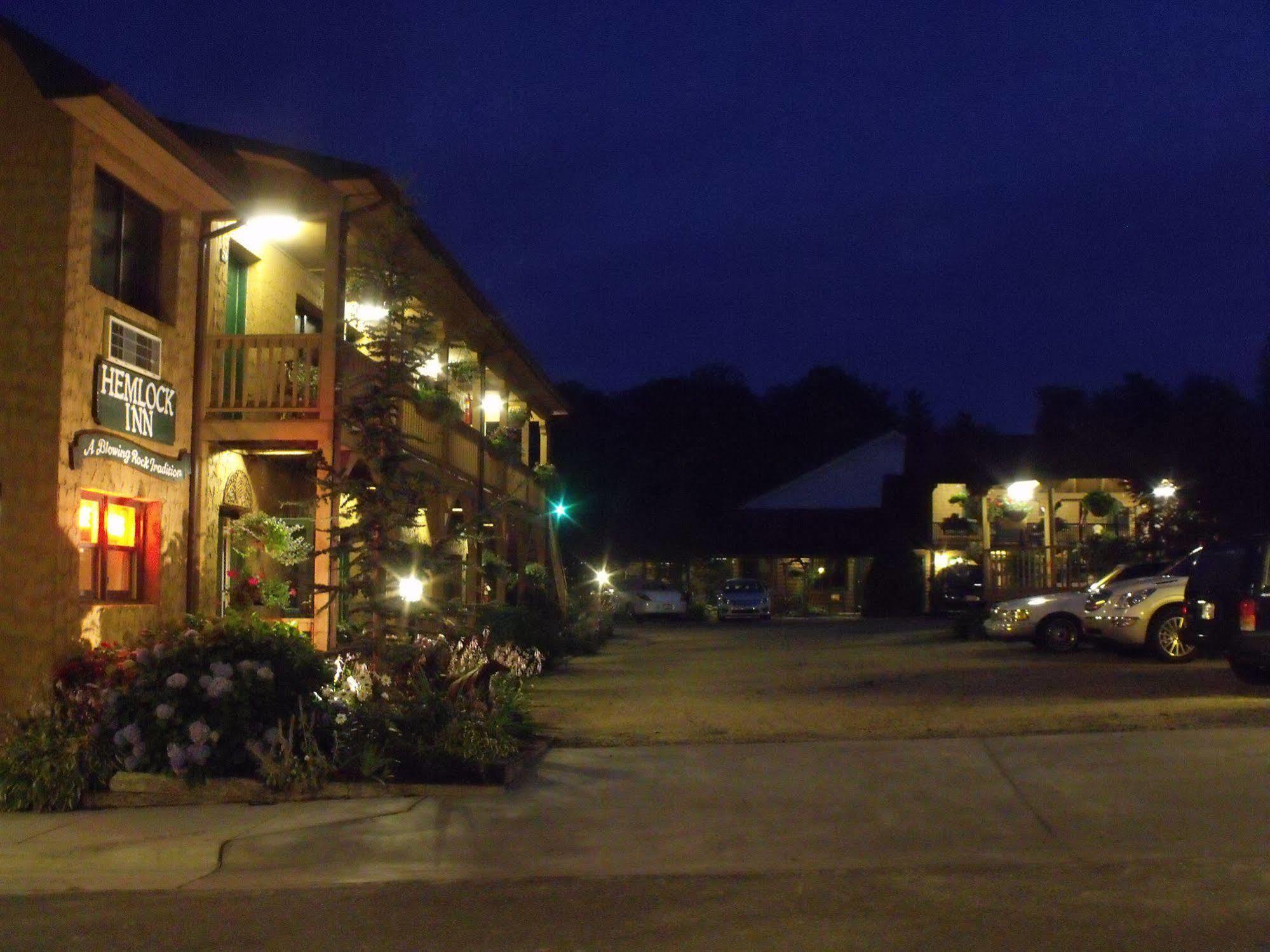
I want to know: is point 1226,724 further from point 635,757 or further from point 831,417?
Result: point 831,417

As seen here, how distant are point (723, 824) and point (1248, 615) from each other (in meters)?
7.39

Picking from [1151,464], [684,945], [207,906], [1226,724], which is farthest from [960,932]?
[1151,464]

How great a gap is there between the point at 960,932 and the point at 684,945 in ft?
4.40

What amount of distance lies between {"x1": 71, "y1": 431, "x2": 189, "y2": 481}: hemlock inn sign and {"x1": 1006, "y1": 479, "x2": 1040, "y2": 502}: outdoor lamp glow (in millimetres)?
22969

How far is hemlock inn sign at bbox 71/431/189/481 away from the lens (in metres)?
11.8

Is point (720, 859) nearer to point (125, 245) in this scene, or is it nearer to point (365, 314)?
point (365, 314)

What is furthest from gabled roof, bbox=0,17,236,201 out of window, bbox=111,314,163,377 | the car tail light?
the car tail light

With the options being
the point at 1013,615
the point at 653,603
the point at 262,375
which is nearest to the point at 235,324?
the point at 262,375

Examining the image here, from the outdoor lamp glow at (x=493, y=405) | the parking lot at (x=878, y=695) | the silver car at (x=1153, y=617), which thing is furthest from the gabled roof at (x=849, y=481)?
the silver car at (x=1153, y=617)

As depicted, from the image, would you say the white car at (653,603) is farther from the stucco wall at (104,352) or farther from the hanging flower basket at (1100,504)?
the stucco wall at (104,352)

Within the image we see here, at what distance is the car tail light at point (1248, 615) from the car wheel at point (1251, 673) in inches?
35.1

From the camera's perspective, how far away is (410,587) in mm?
12391

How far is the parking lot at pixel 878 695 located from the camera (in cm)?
1291

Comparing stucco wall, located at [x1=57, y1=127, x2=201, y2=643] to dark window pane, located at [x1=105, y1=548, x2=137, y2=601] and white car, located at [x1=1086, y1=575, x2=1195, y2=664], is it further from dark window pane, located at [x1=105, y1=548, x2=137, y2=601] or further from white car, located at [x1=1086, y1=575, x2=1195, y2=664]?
white car, located at [x1=1086, y1=575, x2=1195, y2=664]
